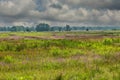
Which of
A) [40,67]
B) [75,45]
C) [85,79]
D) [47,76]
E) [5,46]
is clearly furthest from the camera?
[75,45]

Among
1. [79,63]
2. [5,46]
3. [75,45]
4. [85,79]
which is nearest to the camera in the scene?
[85,79]

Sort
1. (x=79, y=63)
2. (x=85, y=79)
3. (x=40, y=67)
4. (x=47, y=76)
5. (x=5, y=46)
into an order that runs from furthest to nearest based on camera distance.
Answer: (x=5, y=46), (x=79, y=63), (x=40, y=67), (x=47, y=76), (x=85, y=79)

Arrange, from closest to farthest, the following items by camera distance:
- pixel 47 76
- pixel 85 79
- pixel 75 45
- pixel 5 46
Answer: pixel 85 79 → pixel 47 76 → pixel 5 46 → pixel 75 45

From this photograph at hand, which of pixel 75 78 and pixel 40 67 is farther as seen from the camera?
pixel 40 67

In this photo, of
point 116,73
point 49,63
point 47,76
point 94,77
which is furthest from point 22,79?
point 49,63

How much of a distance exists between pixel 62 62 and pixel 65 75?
6401mm

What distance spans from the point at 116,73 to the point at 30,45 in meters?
25.0

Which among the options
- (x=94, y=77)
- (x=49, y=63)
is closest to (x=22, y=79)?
(x=94, y=77)

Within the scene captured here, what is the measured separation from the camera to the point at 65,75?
566 inches

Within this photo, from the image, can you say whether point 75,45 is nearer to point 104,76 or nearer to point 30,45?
point 30,45

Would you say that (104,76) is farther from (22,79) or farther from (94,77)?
(22,79)

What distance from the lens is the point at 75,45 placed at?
4066 centimetres

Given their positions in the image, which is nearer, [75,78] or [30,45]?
[75,78]

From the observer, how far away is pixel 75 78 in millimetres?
13648
